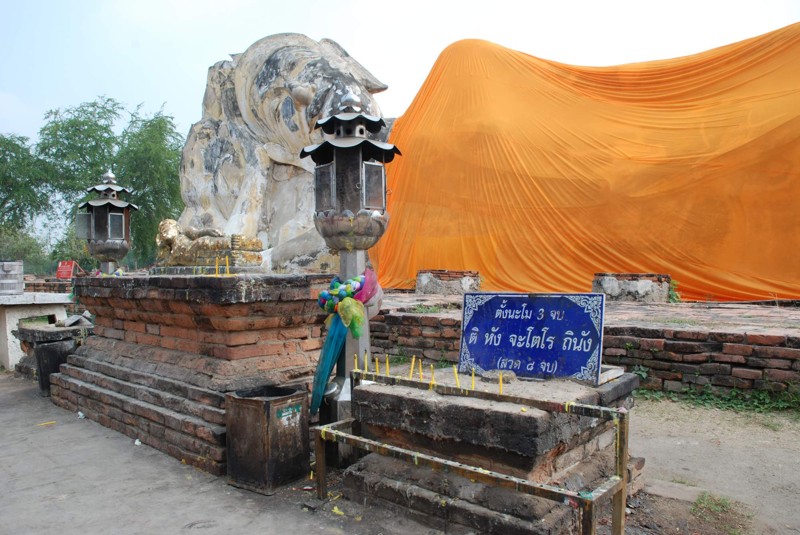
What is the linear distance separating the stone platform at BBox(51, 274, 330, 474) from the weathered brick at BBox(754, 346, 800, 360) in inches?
124

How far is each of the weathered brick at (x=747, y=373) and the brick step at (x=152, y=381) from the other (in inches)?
143

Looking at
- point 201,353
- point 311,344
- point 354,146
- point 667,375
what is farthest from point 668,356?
point 201,353

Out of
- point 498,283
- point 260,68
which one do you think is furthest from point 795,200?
point 260,68

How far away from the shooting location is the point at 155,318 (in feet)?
14.1

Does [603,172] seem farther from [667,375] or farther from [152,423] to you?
[152,423]

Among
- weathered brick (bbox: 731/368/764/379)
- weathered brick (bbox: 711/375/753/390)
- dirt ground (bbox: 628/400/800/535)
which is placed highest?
weathered brick (bbox: 731/368/764/379)

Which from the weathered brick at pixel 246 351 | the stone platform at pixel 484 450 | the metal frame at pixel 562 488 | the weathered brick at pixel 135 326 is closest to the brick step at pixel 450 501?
the stone platform at pixel 484 450

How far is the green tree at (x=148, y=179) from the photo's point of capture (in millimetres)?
19203

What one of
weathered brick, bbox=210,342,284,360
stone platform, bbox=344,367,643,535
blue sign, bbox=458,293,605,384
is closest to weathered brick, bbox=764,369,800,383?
stone platform, bbox=344,367,643,535

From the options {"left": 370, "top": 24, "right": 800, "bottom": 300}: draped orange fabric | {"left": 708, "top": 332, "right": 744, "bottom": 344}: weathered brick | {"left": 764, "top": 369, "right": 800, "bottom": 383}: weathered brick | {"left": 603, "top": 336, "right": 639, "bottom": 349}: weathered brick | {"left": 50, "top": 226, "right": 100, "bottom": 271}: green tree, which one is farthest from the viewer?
{"left": 50, "top": 226, "right": 100, "bottom": 271}: green tree

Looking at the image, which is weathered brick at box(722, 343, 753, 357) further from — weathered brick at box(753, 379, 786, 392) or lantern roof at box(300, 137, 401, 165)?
lantern roof at box(300, 137, 401, 165)

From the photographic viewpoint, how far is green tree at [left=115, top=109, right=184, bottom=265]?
19203 millimetres

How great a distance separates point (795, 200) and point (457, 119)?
6.39m

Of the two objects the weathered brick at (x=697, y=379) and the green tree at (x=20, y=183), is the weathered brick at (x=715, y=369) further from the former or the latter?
the green tree at (x=20, y=183)
